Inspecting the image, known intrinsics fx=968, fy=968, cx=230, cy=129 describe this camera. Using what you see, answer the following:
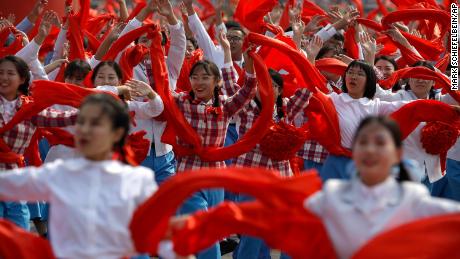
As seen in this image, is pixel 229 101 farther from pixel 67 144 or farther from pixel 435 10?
pixel 435 10

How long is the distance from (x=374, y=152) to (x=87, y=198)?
4.62 feet

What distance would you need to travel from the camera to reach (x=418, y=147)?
8.13 meters

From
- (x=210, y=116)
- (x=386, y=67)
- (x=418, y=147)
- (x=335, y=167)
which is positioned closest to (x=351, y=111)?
(x=335, y=167)

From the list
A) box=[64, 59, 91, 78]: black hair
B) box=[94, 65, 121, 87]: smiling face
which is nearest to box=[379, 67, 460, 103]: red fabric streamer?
box=[94, 65, 121, 87]: smiling face

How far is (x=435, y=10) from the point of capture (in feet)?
31.3

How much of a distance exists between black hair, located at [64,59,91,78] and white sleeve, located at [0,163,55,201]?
3.33m

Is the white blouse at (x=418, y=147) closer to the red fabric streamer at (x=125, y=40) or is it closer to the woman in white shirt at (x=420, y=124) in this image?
the woman in white shirt at (x=420, y=124)

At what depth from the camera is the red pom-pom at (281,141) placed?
740cm

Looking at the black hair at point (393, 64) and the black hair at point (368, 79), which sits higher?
the black hair at point (368, 79)

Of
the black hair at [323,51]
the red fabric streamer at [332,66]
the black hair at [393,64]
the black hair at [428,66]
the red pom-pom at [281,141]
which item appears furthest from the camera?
the black hair at [323,51]

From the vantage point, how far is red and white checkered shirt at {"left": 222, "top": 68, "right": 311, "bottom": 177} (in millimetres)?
7504

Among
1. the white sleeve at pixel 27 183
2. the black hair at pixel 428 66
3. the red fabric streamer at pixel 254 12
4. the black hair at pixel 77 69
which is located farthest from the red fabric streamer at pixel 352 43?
the white sleeve at pixel 27 183

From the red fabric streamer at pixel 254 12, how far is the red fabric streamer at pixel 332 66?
4.40 ft

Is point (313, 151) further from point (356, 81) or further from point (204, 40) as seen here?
point (204, 40)
